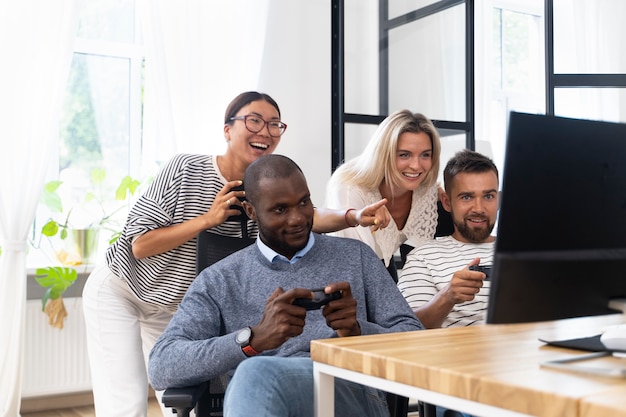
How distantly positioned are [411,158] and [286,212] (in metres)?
0.81

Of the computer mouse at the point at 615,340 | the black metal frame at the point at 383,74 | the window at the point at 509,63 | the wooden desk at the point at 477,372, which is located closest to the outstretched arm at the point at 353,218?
the wooden desk at the point at 477,372

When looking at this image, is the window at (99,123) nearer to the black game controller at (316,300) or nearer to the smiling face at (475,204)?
the smiling face at (475,204)

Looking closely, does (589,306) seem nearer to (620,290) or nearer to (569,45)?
(620,290)

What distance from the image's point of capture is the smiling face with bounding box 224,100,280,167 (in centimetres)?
244

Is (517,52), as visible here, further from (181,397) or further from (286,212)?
(181,397)

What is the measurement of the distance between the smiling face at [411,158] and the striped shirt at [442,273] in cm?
27

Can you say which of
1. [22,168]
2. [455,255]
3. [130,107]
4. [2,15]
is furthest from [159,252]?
[130,107]

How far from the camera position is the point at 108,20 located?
171 inches

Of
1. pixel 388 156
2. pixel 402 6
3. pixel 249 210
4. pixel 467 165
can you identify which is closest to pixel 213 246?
pixel 249 210

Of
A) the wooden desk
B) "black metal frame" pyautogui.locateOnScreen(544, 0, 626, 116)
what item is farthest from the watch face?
"black metal frame" pyautogui.locateOnScreen(544, 0, 626, 116)

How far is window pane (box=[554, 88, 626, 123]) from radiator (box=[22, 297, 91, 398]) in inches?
118

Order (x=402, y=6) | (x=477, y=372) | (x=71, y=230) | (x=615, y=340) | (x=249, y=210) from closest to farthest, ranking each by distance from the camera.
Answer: (x=477, y=372), (x=615, y=340), (x=249, y=210), (x=71, y=230), (x=402, y=6)

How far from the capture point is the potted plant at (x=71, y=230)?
12.5 ft

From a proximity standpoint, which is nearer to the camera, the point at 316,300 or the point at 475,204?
the point at 316,300
